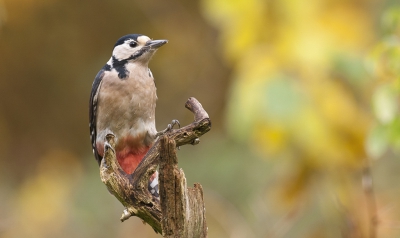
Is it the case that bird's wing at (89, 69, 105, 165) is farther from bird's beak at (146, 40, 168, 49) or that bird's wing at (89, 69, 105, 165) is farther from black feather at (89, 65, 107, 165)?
bird's beak at (146, 40, 168, 49)

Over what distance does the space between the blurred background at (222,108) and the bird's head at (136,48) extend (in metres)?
0.96

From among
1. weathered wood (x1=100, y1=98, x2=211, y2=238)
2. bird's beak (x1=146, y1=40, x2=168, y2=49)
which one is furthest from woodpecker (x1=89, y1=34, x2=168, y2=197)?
weathered wood (x1=100, y1=98, x2=211, y2=238)

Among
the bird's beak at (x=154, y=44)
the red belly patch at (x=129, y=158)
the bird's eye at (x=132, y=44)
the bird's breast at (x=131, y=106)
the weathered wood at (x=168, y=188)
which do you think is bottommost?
the weathered wood at (x=168, y=188)

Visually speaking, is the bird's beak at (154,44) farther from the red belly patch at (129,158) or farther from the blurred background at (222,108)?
the blurred background at (222,108)

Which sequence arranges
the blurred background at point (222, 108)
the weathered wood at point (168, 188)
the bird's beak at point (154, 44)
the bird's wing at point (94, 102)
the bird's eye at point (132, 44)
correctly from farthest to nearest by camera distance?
the blurred background at point (222, 108) < the bird's wing at point (94, 102) < the bird's eye at point (132, 44) < the bird's beak at point (154, 44) < the weathered wood at point (168, 188)

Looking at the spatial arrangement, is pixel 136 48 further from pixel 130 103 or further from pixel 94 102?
pixel 94 102

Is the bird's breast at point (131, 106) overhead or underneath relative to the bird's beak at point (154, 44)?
underneath


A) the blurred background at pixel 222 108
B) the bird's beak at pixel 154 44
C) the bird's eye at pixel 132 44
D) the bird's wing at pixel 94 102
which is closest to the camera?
the bird's beak at pixel 154 44

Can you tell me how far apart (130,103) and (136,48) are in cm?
36

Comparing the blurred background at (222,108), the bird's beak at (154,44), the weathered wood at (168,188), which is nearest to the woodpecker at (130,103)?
the bird's beak at (154,44)

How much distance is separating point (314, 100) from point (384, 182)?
128 inches

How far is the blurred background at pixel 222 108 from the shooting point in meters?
5.20

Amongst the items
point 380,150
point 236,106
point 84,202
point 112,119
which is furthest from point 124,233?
point 380,150

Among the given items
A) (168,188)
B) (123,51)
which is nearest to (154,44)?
(123,51)
